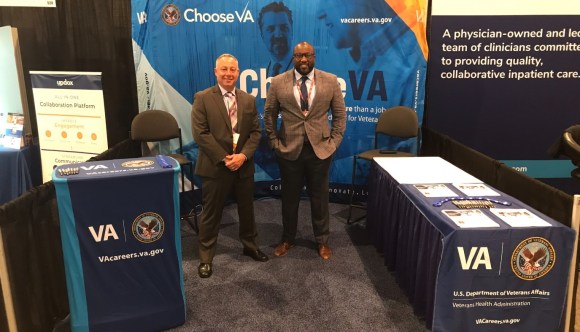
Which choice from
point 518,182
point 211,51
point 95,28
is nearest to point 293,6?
point 211,51

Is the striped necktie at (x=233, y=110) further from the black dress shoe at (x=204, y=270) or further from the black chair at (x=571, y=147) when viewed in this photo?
the black chair at (x=571, y=147)

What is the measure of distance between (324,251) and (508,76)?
275 centimetres

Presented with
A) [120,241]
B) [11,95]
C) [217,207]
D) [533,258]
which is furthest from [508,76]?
[11,95]

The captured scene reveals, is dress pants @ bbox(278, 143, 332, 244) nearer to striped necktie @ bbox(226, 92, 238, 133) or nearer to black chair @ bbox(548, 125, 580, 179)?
striped necktie @ bbox(226, 92, 238, 133)

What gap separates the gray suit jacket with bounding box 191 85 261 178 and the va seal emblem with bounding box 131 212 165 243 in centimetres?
70

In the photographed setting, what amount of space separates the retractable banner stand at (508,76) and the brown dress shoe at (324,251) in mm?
2084

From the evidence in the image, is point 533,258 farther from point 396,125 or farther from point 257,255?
point 396,125

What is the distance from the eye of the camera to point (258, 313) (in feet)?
8.85

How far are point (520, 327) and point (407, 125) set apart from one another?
7.60 ft

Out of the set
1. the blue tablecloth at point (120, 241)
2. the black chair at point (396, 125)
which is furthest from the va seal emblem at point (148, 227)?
the black chair at point (396, 125)

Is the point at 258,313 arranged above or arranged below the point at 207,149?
below

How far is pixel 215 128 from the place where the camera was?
9.85 feet

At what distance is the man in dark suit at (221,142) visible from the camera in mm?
2973

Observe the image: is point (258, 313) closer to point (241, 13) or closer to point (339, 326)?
point (339, 326)
